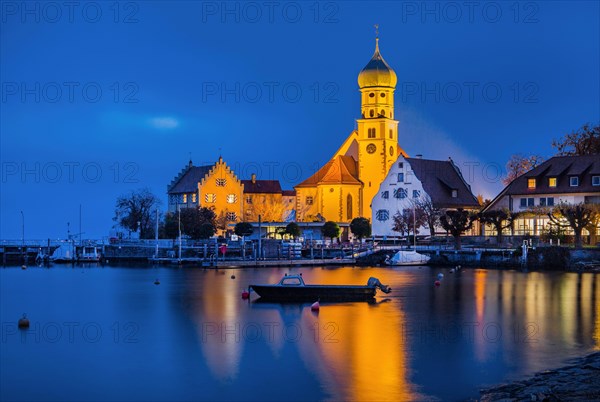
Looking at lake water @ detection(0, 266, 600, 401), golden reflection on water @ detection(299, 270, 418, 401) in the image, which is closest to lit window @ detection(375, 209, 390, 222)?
lake water @ detection(0, 266, 600, 401)

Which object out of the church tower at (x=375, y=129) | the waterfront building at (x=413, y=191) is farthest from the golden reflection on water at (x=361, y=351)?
the church tower at (x=375, y=129)

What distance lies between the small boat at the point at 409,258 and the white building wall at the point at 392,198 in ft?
54.5

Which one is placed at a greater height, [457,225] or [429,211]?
[429,211]

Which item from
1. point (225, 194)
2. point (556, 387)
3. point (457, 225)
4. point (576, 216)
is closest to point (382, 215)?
point (457, 225)

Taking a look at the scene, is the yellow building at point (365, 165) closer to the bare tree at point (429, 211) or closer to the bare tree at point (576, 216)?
the bare tree at point (429, 211)

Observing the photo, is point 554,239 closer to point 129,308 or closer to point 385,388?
point 129,308

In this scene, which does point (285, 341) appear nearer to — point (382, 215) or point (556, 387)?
point (556, 387)

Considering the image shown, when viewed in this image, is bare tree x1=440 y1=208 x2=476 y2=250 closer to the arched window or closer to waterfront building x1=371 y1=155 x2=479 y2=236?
waterfront building x1=371 y1=155 x2=479 y2=236

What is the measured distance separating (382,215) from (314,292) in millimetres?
63151

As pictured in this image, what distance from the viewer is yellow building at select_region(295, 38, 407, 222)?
130125 millimetres

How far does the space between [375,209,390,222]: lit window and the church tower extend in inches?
462

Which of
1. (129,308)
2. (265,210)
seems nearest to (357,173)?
(265,210)

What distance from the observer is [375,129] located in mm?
132625

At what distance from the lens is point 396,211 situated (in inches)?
4604
